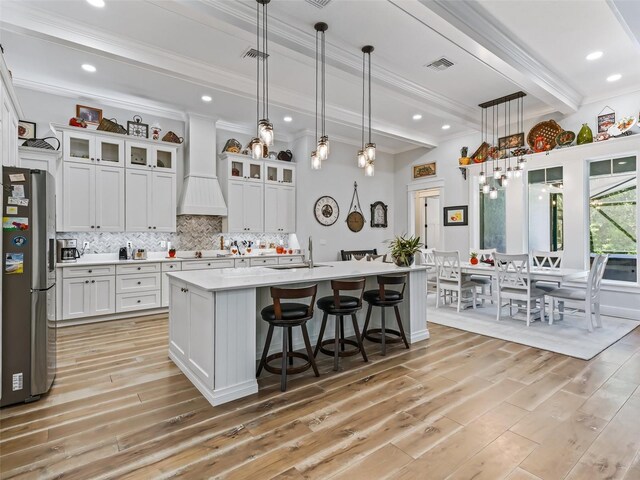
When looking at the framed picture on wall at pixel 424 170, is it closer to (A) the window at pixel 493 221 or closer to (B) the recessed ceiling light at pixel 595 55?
(A) the window at pixel 493 221

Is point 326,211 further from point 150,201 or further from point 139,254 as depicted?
point 139,254

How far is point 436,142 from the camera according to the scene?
25.8 ft

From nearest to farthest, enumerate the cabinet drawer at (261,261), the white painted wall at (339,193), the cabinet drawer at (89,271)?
the cabinet drawer at (89,271), the cabinet drawer at (261,261), the white painted wall at (339,193)

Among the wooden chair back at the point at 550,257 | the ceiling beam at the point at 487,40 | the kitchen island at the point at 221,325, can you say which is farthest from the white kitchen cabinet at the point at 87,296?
the wooden chair back at the point at 550,257

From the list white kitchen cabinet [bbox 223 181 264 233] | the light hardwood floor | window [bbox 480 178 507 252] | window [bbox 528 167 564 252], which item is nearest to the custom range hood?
white kitchen cabinet [bbox 223 181 264 233]

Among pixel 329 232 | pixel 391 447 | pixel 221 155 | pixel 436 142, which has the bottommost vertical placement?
pixel 391 447

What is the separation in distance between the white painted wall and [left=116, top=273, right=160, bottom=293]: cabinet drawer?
2952 mm

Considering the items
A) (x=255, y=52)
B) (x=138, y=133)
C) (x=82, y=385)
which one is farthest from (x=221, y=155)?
(x=82, y=385)

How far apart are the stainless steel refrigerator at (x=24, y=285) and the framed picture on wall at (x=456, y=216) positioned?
7031mm

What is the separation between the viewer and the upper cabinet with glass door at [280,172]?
22.3 ft

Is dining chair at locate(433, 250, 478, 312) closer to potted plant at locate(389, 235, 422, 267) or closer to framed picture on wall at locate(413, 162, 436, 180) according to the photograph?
potted plant at locate(389, 235, 422, 267)

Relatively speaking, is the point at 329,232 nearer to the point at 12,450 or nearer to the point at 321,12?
the point at 321,12

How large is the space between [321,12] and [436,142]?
5200mm

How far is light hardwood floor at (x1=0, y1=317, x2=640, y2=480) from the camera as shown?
1.88 meters
